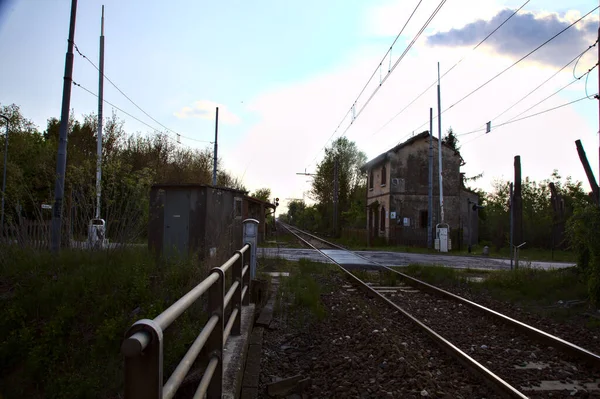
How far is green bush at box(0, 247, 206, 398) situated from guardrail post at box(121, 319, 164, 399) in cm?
275

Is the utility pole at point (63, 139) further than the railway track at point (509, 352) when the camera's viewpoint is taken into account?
Yes

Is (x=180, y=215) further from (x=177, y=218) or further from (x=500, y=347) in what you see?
(x=500, y=347)

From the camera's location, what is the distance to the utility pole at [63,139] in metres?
7.82

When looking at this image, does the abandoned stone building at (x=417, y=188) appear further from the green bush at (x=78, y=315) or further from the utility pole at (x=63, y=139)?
the green bush at (x=78, y=315)

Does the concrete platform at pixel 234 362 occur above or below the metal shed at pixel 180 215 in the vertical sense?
below

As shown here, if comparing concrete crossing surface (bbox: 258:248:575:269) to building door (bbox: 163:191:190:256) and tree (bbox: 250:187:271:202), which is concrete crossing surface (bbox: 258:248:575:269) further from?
tree (bbox: 250:187:271:202)

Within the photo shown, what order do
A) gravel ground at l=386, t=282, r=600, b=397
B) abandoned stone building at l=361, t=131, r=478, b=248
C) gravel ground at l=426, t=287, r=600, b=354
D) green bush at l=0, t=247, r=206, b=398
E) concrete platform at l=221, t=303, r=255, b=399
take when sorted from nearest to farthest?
concrete platform at l=221, t=303, r=255, b=399
green bush at l=0, t=247, r=206, b=398
gravel ground at l=386, t=282, r=600, b=397
gravel ground at l=426, t=287, r=600, b=354
abandoned stone building at l=361, t=131, r=478, b=248

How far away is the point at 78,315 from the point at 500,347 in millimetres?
5540

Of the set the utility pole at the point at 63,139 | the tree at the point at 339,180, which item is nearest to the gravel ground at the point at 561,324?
the utility pole at the point at 63,139

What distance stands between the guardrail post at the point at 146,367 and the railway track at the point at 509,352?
3.73m

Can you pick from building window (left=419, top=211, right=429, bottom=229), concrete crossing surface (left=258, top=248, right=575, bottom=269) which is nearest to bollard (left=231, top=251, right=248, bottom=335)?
concrete crossing surface (left=258, top=248, right=575, bottom=269)

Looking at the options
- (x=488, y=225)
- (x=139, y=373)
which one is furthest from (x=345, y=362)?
(x=488, y=225)

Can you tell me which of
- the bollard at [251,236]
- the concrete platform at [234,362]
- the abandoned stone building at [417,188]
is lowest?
the concrete platform at [234,362]

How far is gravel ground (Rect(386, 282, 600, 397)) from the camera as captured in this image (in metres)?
4.93
